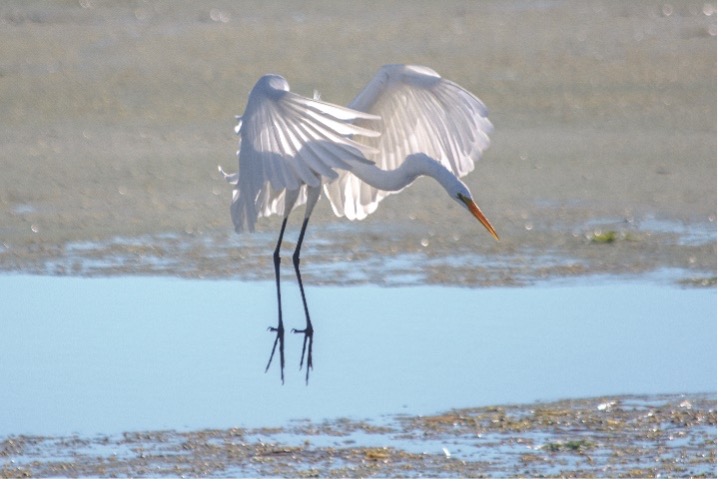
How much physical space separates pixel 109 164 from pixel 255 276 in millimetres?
3014

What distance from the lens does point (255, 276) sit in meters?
8.80

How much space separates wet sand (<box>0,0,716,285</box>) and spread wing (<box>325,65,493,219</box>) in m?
1.68

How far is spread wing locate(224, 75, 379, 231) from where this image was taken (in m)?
5.68

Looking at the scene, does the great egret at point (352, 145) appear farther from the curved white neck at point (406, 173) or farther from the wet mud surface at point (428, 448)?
the wet mud surface at point (428, 448)

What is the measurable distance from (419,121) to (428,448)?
171 centimetres

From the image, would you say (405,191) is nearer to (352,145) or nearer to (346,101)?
(346,101)

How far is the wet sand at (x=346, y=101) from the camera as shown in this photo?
9320 mm

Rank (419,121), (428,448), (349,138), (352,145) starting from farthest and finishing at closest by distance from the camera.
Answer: (419,121) → (349,138) → (428,448) → (352,145)

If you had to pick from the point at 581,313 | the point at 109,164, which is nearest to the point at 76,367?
the point at 581,313

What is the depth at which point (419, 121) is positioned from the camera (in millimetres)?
6965

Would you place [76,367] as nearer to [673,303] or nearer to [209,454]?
[209,454]

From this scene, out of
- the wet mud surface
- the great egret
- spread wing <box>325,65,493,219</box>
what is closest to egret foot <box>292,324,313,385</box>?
the great egret

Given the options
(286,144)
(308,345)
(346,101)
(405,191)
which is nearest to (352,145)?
(286,144)

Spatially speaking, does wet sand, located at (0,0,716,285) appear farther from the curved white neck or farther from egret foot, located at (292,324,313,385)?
the curved white neck
